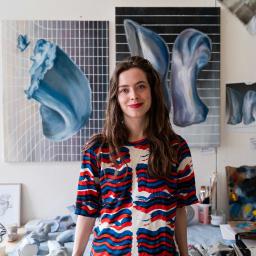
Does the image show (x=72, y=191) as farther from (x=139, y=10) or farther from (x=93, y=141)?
(x=139, y=10)

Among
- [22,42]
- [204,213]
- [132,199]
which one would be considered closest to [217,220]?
[204,213]

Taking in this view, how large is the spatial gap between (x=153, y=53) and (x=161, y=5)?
0.28 m

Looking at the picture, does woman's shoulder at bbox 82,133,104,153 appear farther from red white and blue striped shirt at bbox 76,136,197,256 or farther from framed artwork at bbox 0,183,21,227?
framed artwork at bbox 0,183,21,227

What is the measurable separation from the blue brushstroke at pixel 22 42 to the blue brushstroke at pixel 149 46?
1.80 feet

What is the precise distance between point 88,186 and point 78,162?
0.79 m

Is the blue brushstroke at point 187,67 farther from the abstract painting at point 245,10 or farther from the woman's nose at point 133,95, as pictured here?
the woman's nose at point 133,95

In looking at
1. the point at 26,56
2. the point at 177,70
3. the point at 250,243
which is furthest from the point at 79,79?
the point at 250,243

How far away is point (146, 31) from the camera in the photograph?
1554mm

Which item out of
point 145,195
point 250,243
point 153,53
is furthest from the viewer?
point 153,53

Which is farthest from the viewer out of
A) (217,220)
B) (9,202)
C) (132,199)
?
(9,202)

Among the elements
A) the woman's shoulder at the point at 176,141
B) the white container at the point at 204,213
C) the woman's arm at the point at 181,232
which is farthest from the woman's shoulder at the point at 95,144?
the white container at the point at 204,213

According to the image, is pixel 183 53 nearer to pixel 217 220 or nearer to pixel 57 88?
pixel 57 88

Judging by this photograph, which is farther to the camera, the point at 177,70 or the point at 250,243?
the point at 177,70

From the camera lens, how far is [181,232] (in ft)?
2.90
